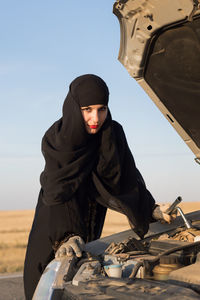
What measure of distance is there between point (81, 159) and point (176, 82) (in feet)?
3.17

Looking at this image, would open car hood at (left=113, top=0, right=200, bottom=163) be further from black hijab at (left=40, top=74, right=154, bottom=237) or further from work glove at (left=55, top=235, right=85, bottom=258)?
work glove at (left=55, top=235, right=85, bottom=258)

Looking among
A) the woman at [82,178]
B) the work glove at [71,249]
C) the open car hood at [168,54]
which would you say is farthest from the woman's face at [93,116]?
the work glove at [71,249]

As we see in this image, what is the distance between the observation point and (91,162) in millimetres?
4078


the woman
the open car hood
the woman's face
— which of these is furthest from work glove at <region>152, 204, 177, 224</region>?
the woman's face

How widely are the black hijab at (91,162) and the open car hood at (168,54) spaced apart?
18.5 inches

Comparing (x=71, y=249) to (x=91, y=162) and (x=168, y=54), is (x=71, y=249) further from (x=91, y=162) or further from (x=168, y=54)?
(x=168, y=54)

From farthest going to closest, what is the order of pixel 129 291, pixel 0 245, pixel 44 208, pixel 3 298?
pixel 0 245 → pixel 3 298 → pixel 44 208 → pixel 129 291

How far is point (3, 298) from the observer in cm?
630

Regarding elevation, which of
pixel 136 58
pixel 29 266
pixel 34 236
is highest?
pixel 136 58

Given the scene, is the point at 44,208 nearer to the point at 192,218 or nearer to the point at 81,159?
the point at 81,159

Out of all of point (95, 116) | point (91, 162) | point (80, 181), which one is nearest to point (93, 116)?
point (95, 116)

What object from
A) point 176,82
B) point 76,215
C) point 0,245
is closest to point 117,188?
point 76,215

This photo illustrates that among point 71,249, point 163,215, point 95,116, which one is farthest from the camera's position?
point 163,215

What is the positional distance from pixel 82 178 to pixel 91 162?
0.17m
